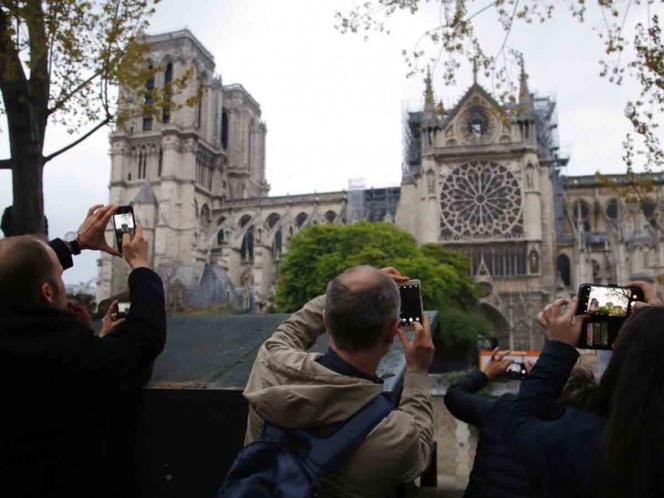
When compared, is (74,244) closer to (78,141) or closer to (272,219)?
(78,141)

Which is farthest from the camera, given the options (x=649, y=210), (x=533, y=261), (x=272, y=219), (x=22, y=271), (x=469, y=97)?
(x=272, y=219)

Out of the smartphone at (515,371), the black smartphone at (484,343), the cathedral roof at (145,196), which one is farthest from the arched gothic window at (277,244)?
the smartphone at (515,371)

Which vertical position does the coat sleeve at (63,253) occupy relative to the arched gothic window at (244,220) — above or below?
below

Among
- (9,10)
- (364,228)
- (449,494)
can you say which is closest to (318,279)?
(364,228)

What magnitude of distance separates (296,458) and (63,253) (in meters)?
1.50

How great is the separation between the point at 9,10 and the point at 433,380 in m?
12.6

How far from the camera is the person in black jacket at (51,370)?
2113 millimetres

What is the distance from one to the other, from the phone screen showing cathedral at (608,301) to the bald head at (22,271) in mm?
2022

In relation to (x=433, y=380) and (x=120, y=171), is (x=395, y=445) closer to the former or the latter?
(x=433, y=380)

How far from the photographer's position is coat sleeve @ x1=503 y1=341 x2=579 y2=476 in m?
2.10

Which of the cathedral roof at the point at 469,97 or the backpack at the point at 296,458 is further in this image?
the cathedral roof at the point at 469,97

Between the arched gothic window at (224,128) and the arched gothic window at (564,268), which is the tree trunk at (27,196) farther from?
the arched gothic window at (224,128)

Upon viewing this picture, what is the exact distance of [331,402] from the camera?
2.01 m

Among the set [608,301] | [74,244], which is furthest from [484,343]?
[74,244]
